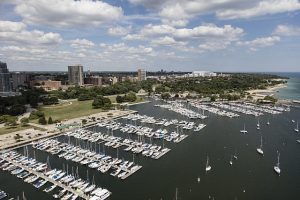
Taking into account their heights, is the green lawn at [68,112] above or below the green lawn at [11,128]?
above

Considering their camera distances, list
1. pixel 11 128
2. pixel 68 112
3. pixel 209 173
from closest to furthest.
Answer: pixel 209 173 < pixel 11 128 < pixel 68 112

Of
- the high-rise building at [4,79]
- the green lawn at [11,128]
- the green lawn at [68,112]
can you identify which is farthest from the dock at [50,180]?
the high-rise building at [4,79]

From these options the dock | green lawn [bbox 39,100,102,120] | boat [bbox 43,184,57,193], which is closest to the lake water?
boat [bbox 43,184,57,193]

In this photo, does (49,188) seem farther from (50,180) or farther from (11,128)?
(11,128)

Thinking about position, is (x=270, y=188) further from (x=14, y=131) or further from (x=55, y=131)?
(x=14, y=131)

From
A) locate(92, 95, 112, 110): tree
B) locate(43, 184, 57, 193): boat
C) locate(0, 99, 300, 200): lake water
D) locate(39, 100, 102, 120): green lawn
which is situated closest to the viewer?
locate(0, 99, 300, 200): lake water

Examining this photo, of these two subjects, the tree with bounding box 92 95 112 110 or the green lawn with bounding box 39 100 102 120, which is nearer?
the green lawn with bounding box 39 100 102 120

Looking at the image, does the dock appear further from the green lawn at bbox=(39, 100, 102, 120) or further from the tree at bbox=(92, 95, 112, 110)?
the tree at bbox=(92, 95, 112, 110)

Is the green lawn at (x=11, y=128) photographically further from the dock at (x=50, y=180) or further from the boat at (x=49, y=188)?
the boat at (x=49, y=188)

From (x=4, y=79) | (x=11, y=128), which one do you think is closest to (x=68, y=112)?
(x=11, y=128)
